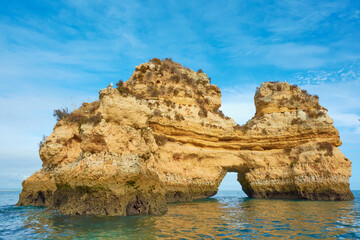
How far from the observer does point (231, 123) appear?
1017 inches

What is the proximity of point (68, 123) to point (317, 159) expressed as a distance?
2117 centimetres

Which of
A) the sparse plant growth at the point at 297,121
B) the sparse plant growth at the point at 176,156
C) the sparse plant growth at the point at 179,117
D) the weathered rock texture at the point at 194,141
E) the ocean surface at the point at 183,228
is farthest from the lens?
the sparse plant growth at the point at 297,121

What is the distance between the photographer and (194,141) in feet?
74.4

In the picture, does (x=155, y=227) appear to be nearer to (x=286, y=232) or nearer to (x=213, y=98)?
(x=286, y=232)

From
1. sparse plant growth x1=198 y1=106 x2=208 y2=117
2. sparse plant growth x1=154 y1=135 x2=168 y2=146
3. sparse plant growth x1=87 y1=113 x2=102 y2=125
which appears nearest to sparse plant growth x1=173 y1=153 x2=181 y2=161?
sparse plant growth x1=154 y1=135 x2=168 y2=146

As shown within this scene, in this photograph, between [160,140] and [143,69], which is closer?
[160,140]

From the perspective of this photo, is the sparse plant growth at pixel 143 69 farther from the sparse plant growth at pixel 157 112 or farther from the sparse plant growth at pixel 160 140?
the sparse plant growth at pixel 160 140

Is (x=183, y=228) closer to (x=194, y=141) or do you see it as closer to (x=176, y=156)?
(x=176, y=156)

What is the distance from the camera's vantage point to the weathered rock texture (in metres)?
13.8

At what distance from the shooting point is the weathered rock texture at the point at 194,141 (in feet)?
45.1

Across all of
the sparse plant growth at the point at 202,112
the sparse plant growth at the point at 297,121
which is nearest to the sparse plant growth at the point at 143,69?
the sparse plant growth at the point at 202,112

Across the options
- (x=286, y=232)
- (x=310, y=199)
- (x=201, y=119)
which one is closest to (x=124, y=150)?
(x=286, y=232)

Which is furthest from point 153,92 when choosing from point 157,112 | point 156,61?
point 156,61

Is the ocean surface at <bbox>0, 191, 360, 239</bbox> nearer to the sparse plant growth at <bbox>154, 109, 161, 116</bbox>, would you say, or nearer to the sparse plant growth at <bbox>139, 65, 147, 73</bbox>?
the sparse plant growth at <bbox>154, 109, 161, 116</bbox>
